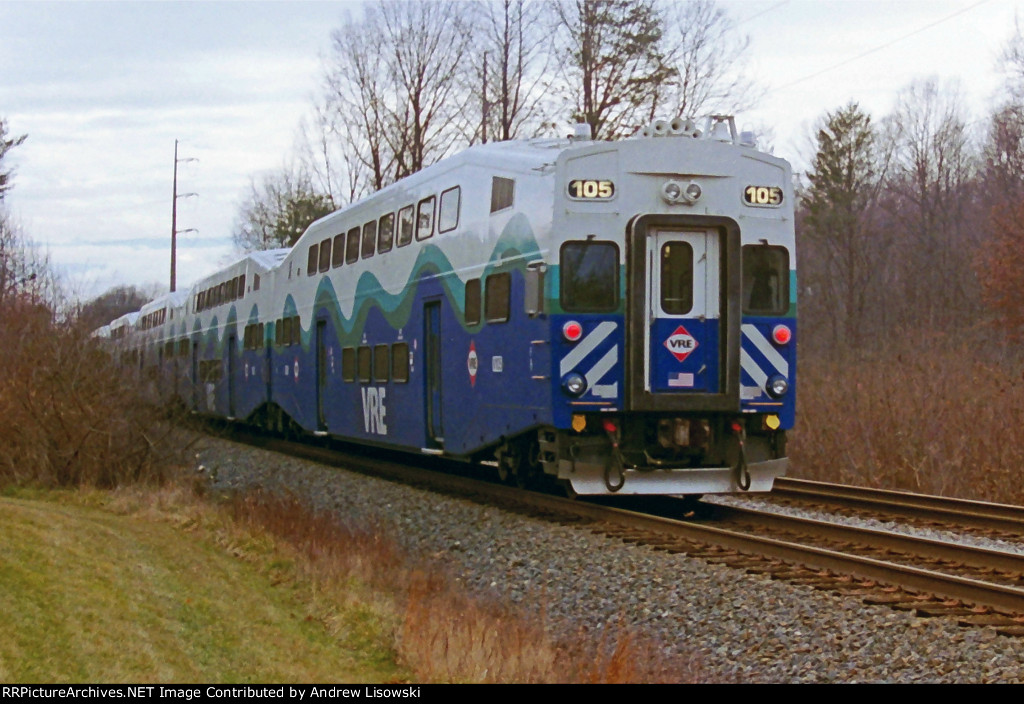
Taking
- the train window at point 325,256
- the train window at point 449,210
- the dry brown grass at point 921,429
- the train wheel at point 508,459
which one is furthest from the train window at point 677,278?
the train window at point 325,256

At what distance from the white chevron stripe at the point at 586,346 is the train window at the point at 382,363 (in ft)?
18.3

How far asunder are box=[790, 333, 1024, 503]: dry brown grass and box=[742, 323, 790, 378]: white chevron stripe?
3.96 meters

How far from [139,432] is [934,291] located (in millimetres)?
39044

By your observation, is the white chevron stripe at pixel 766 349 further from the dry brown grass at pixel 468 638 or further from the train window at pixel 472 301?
the dry brown grass at pixel 468 638

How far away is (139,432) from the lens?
48.3 ft

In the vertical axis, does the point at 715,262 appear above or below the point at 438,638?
above

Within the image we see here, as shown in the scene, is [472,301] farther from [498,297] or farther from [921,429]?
[921,429]

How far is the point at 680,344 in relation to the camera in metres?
12.2

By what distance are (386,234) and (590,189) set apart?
5694mm

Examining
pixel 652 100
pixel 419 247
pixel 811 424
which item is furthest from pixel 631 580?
pixel 652 100

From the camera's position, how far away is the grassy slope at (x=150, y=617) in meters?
6.07

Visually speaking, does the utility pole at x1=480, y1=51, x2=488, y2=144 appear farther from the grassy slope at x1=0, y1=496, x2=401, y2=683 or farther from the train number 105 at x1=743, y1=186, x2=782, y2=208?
the grassy slope at x1=0, y1=496, x2=401, y2=683

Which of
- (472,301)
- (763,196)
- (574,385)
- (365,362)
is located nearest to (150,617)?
(574,385)

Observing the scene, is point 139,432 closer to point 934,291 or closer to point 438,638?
point 438,638
